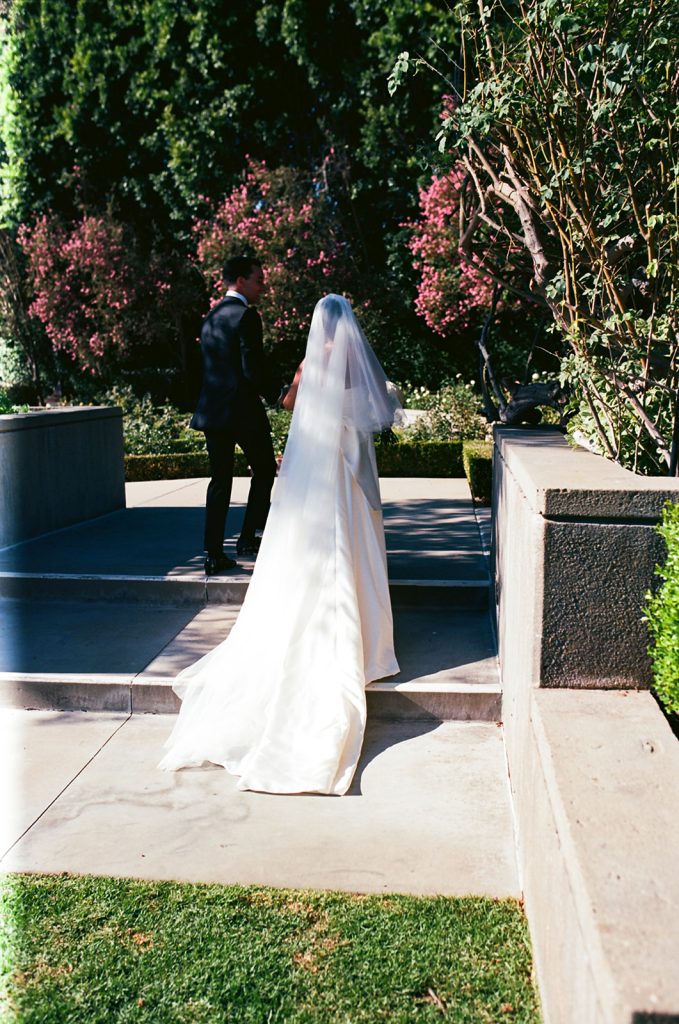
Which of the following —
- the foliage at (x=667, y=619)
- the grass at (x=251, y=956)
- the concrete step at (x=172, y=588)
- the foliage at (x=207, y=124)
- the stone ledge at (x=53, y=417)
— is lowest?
the grass at (x=251, y=956)

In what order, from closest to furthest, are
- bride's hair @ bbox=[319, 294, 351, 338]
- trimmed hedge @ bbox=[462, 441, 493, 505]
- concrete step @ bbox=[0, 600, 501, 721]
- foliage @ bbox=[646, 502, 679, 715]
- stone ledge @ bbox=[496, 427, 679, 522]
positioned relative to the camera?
foliage @ bbox=[646, 502, 679, 715] < stone ledge @ bbox=[496, 427, 679, 522] < concrete step @ bbox=[0, 600, 501, 721] < bride's hair @ bbox=[319, 294, 351, 338] < trimmed hedge @ bbox=[462, 441, 493, 505]

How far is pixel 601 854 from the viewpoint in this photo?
6.54 ft

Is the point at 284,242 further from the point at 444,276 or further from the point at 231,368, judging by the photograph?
the point at 231,368

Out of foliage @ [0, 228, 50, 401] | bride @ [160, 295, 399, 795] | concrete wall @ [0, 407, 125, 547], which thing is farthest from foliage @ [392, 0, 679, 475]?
foliage @ [0, 228, 50, 401]

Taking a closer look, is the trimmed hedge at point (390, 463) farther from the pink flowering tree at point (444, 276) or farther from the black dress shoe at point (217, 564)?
the black dress shoe at point (217, 564)

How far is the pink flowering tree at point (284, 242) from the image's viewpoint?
1847 cm

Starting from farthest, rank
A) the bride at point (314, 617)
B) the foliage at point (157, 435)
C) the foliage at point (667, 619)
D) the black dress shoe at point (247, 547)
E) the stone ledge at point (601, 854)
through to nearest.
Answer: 1. the foliage at point (157, 435)
2. the black dress shoe at point (247, 547)
3. the bride at point (314, 617)
4. the foliage at point (667, 619)
5. the stone ledge at point (601, 854)

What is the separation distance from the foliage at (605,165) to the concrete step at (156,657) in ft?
4.56

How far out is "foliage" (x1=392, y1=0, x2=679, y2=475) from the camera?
12.5 feet

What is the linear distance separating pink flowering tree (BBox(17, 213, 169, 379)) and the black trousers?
15.5 meters

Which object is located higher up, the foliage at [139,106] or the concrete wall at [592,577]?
the foliage at [139,106]

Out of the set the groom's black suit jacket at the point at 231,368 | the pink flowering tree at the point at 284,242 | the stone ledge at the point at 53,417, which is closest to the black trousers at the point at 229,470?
the groom's black suit jacket at the point at 231,368

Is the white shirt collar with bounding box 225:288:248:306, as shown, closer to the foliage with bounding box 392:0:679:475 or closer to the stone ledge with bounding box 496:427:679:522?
the foliage with bounding box 392:0:679:475

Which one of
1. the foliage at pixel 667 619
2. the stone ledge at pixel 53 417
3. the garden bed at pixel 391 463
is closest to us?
the foliage at pixel 667 619
